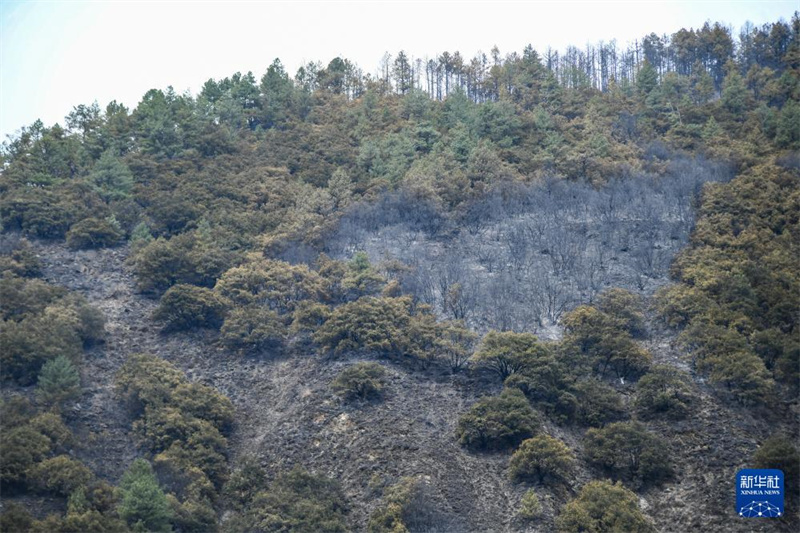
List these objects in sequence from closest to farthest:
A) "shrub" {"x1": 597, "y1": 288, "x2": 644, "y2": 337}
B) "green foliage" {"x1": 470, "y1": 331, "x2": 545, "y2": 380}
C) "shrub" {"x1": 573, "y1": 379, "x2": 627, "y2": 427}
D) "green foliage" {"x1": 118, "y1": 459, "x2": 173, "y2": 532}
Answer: "green foliage" {"x1": 118, "y1": 459, "x2": 173, "y2": 532}, "shrub" {"x1": 573, "y1": 379, "x2": 627, "y2": 427}, "green foliage" {"x1": 470, "y1": 331, "x2": 545, "y2": 380}, "shrub" {"x1": 597, "y1": 288, "x2": 644, "y2": 337}

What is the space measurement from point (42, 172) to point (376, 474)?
30.8 meters

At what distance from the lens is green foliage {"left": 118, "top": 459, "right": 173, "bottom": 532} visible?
88.5 feet

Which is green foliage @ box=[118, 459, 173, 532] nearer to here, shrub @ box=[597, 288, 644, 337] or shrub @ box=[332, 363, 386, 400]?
shrub @ box=[332, 363, 386, 400]

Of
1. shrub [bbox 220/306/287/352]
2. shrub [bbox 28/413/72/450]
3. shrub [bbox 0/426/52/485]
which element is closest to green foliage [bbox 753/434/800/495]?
shrub [bbox 220/306/287/352]

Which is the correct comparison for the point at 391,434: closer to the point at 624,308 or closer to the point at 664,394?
the point at 664,394

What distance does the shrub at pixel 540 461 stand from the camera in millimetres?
30453

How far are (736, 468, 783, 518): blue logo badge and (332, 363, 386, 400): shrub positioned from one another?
514 inches

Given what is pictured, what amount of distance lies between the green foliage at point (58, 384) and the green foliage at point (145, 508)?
6.47 meters

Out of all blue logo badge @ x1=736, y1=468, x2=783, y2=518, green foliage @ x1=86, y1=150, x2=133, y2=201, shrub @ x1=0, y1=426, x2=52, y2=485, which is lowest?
blue logo badge @ x1=736, y1=468, x2=783, y2=518

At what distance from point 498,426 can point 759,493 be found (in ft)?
28.0

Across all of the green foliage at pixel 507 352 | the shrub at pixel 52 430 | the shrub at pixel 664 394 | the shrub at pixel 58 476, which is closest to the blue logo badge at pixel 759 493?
the shrub at pixel 664 394

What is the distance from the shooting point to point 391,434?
108ft

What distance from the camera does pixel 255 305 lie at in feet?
135

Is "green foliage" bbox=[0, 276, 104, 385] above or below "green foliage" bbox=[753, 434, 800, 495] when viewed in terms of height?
above
